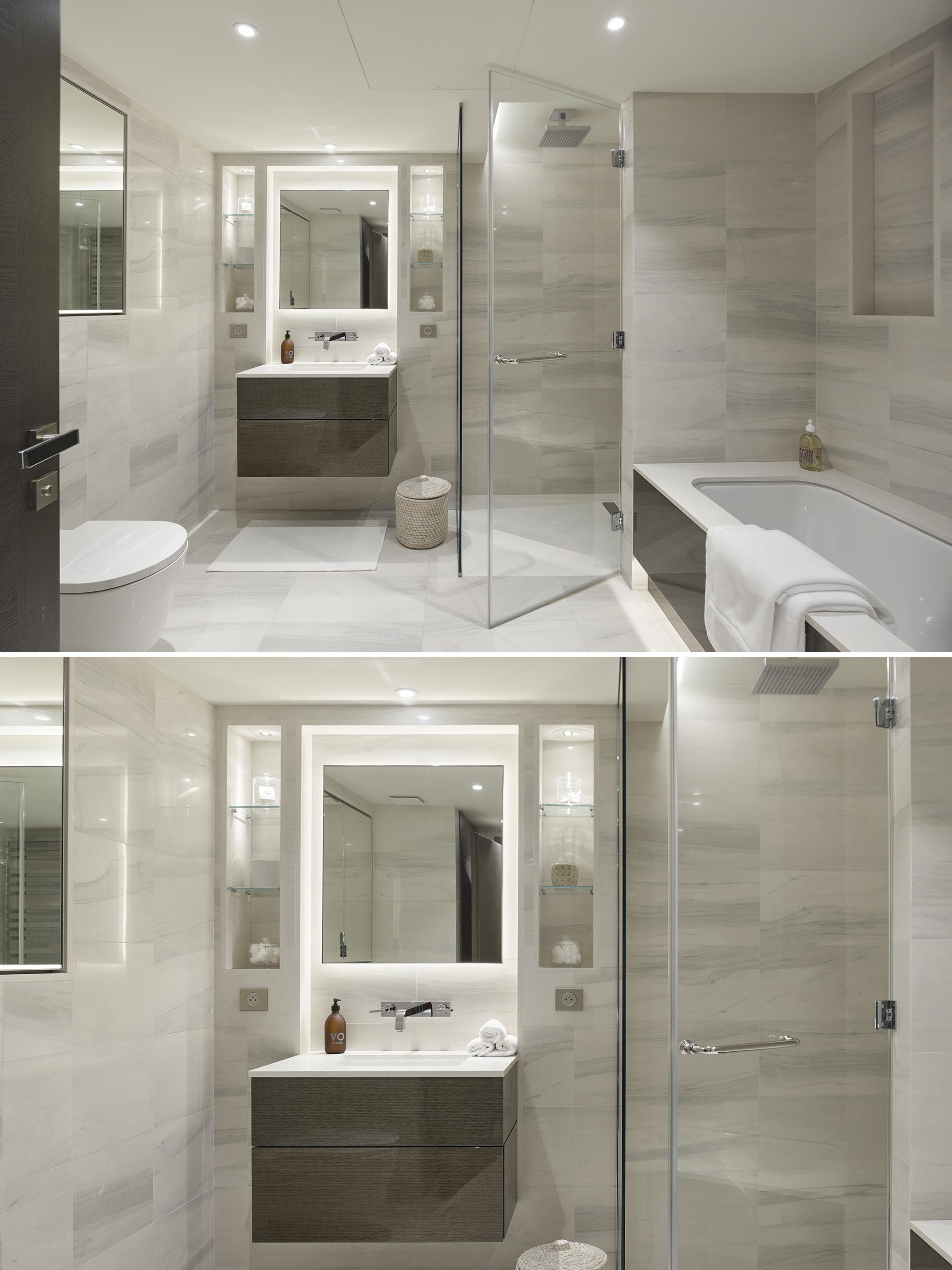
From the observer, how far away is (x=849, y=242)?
3.85m

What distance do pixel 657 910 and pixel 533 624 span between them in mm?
1594

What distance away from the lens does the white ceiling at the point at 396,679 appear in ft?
7.95

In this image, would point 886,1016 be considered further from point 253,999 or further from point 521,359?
point 521,359

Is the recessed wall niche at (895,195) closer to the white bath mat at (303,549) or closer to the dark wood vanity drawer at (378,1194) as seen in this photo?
the white bath mat at (303,549)

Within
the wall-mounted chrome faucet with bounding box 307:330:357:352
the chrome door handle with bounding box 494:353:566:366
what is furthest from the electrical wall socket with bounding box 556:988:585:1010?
the wall-mounted chrome faucet with bounding box 307:330:357:352

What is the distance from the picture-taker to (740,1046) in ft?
7.02

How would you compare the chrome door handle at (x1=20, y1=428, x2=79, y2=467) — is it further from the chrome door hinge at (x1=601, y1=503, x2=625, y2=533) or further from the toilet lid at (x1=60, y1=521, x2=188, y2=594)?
the chrome door hinge at (x1=601, y1=503, x2=625, y2=533)

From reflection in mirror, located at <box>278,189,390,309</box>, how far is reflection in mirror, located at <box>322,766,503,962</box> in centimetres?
368

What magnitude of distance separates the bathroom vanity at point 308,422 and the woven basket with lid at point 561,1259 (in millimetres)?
3461

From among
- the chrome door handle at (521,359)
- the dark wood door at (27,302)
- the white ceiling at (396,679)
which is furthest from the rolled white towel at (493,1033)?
the chrome door handle at (521,359)

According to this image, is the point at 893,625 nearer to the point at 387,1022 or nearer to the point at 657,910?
the point at 657,910

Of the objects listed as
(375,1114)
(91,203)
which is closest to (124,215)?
(91,203)

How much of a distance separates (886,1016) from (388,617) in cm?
209

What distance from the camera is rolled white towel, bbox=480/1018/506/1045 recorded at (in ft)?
9.07
